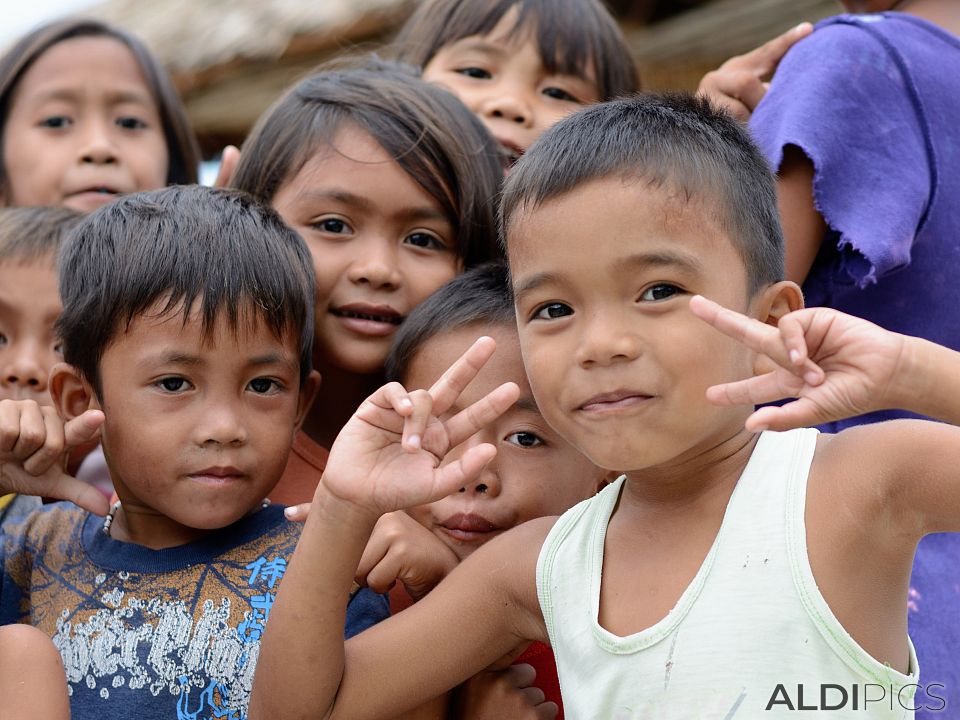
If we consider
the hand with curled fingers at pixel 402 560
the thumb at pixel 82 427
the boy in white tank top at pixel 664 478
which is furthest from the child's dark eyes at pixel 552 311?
the thumb at pixel 82 427

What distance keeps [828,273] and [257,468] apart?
1.21 meters

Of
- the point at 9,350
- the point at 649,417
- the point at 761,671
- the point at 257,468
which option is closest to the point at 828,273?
the point at 649,417


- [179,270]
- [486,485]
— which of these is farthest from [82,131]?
[486,485]

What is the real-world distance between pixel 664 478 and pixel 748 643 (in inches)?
12.8

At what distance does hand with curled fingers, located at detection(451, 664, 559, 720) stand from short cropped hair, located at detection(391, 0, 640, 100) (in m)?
2.00

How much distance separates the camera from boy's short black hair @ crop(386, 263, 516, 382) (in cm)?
267

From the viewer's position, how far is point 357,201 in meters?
2.99

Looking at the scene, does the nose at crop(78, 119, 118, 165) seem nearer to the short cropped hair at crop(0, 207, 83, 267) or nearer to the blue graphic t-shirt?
the short cropped hair at crop(0, 207, 83, 267)

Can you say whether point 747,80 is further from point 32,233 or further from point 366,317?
point 32,233

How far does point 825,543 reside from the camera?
5.93ft

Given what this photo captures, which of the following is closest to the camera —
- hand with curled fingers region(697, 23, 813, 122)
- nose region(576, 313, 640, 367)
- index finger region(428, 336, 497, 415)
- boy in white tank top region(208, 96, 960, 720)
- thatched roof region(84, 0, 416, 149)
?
boy in white tank top region(208, 96, 960, 720)

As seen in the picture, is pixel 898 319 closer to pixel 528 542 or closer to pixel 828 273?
pixel 828 273

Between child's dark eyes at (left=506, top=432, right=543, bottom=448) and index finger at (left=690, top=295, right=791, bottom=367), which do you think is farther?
child's dark eyes at (left=506, top=432, right=543, bottom=448)

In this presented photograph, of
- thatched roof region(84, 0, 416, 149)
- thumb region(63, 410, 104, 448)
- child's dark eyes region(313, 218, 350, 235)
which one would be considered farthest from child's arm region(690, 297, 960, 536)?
thatched roof region(84, 0, 416, 149)
